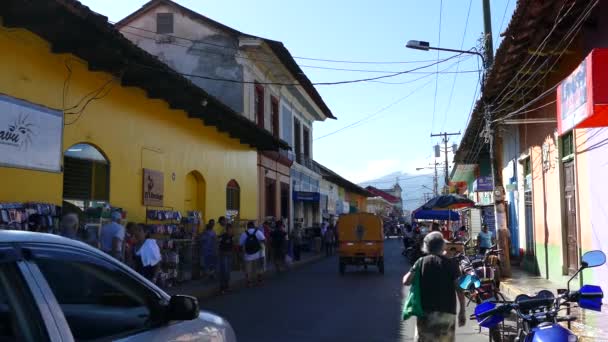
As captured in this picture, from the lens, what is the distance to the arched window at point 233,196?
20.9 meters

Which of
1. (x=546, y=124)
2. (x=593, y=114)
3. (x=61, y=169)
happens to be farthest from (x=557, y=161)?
(x=61, y=169)

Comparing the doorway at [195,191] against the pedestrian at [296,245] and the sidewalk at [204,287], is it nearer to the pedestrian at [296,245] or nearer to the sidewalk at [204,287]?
the sidewalk at [204,287]

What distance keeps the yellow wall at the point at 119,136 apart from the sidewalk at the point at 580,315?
8325 millimetres

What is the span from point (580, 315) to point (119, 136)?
9350 mm

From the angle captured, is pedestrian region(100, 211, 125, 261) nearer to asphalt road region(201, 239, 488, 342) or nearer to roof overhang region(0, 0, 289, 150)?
asphalt road region(201, 239, 488, 342)

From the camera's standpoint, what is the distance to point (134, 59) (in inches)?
453

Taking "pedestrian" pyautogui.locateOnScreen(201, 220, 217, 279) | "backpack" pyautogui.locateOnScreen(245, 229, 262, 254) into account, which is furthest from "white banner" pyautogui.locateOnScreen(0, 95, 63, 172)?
"backpack" pyautogui.locateOnScreen(245, 229, 262, 254)

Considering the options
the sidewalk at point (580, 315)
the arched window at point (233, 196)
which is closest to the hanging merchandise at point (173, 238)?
the arched window at point (233, 196)

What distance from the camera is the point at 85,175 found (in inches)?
476

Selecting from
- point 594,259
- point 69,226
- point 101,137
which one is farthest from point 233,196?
point 594,259

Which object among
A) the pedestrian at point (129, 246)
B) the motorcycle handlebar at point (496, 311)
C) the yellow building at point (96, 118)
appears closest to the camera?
the motorcycle handlebar at point (496, 311)

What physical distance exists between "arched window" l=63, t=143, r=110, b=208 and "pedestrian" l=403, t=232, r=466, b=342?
795 cm

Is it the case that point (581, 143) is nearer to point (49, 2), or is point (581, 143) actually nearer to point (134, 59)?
point (134, 59)

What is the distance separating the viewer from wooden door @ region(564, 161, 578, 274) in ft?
43.1
